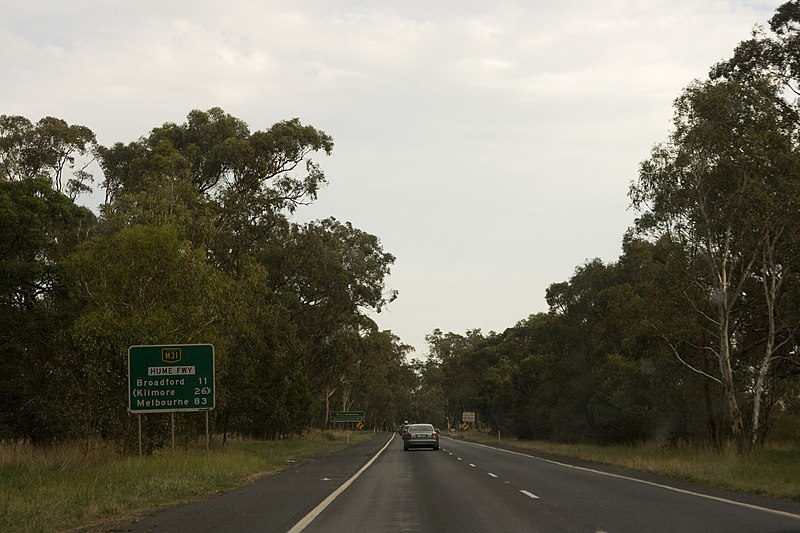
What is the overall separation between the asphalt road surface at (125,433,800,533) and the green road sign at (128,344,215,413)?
527 cm

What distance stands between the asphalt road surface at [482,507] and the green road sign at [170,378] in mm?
5273

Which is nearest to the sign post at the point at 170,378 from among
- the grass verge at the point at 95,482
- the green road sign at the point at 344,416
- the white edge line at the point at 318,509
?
the grass verge at the point at 95,482

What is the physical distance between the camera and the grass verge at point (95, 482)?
14.2 meters

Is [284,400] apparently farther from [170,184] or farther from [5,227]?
[5,227]

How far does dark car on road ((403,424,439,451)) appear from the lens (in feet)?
167

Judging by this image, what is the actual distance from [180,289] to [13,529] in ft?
65.8

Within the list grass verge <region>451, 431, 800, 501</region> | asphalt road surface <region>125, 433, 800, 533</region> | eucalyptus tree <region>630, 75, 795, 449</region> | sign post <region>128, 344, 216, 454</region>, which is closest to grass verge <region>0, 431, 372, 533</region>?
asphalt road surface <region>125, 433, 800, 533</region>

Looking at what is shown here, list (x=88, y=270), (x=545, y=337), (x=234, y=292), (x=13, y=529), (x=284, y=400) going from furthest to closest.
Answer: (x=545, y=337) < (x=284, y=400) < (x=234, y=292) < (x=88, y=270) < (x=13, y=529)

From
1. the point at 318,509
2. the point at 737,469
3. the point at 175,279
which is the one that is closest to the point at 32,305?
the point at 175,279

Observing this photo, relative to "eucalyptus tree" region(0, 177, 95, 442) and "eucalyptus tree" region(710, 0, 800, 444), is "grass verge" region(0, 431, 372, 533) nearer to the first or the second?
"eucalyptus tree" region(0, 177, 95, 442)

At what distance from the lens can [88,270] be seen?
32.5m

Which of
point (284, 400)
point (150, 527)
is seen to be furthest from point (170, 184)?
point (150, 527)

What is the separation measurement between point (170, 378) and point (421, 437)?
2508 centimetres

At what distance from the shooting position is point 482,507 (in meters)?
15.7
